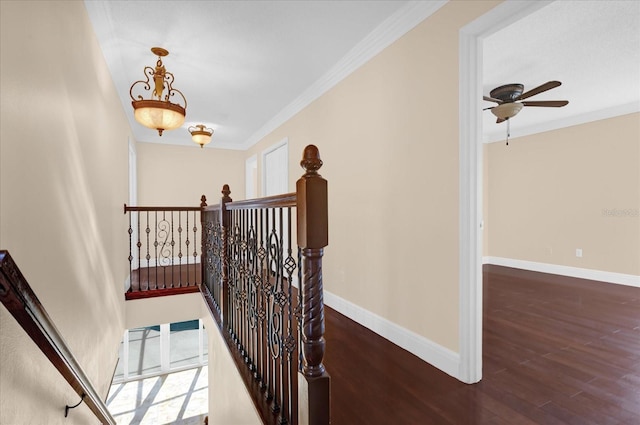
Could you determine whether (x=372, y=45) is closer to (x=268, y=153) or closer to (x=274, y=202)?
(x=274, y=202)

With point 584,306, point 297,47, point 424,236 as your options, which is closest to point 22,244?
point 424,236

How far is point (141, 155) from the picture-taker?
6.20 metres

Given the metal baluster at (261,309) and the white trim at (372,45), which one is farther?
the white trim at (372,45)

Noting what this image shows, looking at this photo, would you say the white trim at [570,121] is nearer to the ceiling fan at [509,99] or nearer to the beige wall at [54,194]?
the ceiling fan at [509,99]

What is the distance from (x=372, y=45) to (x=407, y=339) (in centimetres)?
245

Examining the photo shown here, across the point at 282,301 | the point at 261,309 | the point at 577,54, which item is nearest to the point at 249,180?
the point at 261,309

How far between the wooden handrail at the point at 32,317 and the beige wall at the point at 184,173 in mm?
5689

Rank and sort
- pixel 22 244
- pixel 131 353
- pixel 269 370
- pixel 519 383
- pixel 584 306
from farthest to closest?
1. pixel 131 353
2. pixel 584 306
3. pixel 519 383
4. pixel 269 370
5. pixel 22 244

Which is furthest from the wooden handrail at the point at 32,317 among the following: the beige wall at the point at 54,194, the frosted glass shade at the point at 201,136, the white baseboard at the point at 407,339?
the frosted glass shade at the point at 201,136

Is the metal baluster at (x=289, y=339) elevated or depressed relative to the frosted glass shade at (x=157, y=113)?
depressed

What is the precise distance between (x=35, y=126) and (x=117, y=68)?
2.24 m

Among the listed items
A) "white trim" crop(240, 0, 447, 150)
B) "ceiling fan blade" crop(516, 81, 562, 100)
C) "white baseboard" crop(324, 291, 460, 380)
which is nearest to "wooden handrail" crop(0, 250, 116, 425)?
"white baseboard" crop(324, 291, 460, 380)

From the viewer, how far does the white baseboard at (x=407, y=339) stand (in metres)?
2.04

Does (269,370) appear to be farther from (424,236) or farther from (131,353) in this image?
(131,353)
